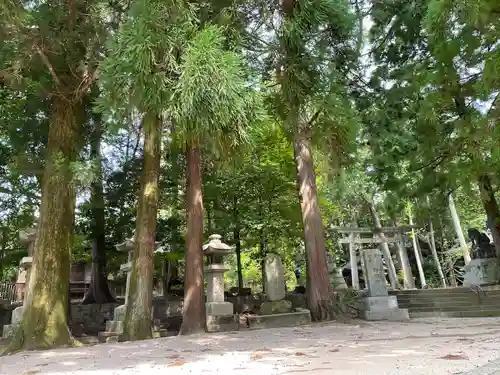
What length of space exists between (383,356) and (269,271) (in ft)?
18.1

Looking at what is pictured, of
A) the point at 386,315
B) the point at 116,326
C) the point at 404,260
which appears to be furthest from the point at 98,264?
the point at 404,260

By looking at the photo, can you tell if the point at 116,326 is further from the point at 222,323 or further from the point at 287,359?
the point at 287,359

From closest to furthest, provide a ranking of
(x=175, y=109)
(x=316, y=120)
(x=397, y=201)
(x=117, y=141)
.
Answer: (x=175, y=109) < (x=397, y=201) < (x=316, y=120) < (x=117, y=141)

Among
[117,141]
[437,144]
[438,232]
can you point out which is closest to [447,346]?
[437,144]

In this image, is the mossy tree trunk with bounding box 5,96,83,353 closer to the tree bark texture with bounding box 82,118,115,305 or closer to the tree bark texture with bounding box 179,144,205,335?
the tree bark texture with bounding box 179,144,205,335

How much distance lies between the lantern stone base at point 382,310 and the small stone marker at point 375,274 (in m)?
0.14

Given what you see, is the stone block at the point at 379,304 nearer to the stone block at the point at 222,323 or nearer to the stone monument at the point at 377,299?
the stone monument at the point at 377,299

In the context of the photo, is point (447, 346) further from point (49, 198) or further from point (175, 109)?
point (49, 198)

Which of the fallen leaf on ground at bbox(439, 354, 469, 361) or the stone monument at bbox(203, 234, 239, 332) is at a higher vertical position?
the stone monument at bbox(203, 234, 239, 332)

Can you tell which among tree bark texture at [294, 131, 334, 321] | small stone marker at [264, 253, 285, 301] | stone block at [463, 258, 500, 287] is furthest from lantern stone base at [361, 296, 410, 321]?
stone block at [463, 258, 500, 287]

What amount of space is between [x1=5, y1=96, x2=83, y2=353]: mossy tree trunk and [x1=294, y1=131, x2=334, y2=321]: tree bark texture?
4170 mm

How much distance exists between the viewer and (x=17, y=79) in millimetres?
5844

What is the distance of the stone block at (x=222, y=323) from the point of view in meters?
7.21

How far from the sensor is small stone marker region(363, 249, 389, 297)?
28.7 ft
